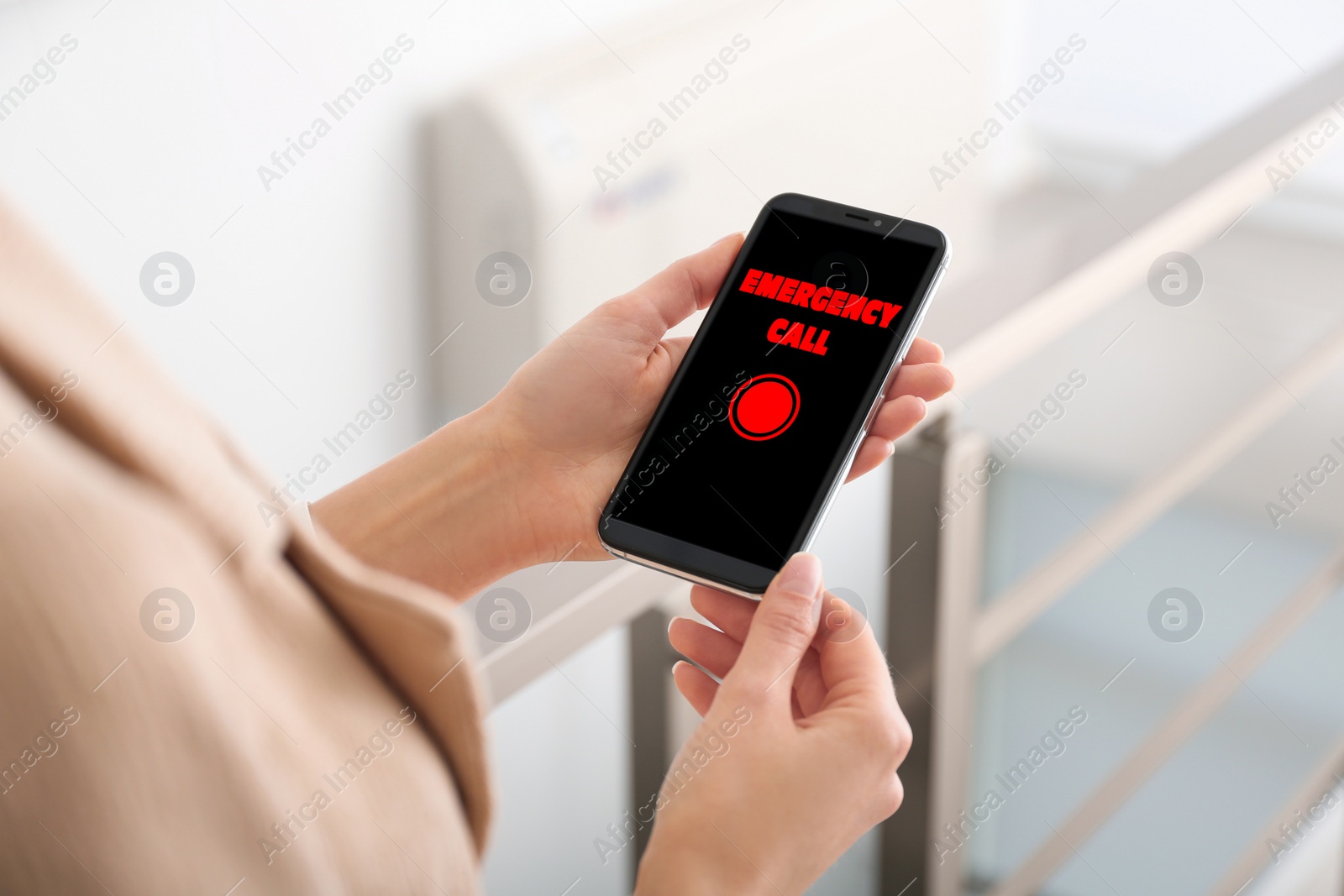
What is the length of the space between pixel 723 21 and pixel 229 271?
0.55 metres

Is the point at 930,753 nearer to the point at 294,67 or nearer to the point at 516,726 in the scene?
the point at 516,726

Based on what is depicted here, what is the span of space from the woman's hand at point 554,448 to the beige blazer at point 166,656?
0.89 ft

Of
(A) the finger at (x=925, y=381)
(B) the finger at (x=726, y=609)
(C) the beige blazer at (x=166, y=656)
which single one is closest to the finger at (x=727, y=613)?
(B) the finger at (x=726, y=609)

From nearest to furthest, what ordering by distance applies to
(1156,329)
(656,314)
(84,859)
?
(84,859) → (656,314) → (1156,329)

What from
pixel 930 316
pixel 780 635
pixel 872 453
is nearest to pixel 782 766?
pixel 780 635

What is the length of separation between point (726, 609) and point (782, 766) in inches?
5.2

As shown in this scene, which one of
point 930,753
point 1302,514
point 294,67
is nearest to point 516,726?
point 930,753

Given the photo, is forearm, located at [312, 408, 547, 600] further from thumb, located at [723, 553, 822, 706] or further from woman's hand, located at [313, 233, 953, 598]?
thumb, located at [723, 553, 822, 706]

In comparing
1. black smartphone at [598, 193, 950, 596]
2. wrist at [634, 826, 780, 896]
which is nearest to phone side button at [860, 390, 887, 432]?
black smartphone at [598, 193, 950, 596]

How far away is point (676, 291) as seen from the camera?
57 centimetres

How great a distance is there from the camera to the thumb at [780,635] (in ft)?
1.35

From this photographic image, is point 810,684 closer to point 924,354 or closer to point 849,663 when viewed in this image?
point 849,663

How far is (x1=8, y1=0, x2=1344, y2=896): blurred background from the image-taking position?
2.40 ft

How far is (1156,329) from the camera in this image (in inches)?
57.6
